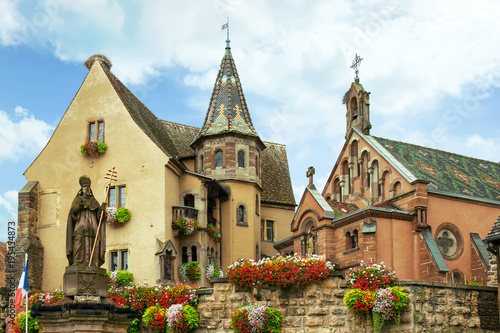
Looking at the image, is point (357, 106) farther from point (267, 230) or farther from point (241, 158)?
point (267, 230)

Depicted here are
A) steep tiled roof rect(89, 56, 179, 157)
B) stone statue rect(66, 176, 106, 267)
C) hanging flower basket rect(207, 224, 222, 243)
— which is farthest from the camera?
steep tiled roof rect(89, 56, 179, 157)

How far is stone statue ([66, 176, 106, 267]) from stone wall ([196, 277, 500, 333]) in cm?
545

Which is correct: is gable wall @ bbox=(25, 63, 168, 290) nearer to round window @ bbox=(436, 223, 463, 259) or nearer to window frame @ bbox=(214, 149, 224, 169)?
window frame @ bbox=(214, 149, 224, 169)

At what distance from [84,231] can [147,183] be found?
1791cm

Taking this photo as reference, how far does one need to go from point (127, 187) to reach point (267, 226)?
40.9 feet

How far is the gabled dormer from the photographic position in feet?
148

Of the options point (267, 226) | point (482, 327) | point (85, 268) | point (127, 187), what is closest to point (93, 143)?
point (127, 187)

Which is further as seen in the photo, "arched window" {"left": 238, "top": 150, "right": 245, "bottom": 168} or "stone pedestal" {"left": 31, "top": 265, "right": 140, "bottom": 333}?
"arched window" {"left": 238, "top": 150, "right": 245, "bottom": 168}

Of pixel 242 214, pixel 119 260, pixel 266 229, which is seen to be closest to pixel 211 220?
pixel 242 214

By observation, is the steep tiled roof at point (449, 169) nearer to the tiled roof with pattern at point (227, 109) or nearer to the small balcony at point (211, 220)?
the tiled roof with pattern at point (227, 109)

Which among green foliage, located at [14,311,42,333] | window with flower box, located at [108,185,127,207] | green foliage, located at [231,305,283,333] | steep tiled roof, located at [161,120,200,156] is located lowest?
green foliage, located at [14,311,42,333]

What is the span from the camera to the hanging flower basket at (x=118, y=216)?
125 ft

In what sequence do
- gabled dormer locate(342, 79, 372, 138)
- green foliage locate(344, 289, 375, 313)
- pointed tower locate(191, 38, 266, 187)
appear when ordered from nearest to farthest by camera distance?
green foliage locate(344, 289, 375, 313), pointed tower locate(191, 38, 266, 187), gabled dormer locate(342, 79, 372, 138)

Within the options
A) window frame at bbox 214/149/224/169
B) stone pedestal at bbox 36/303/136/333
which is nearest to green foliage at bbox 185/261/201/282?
window frame at bbox 214/149/224/169
